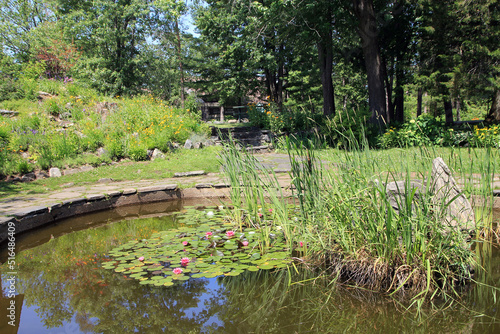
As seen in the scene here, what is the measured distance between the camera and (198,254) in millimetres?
3117

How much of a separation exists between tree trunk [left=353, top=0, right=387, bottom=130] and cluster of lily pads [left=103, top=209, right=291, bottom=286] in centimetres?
810

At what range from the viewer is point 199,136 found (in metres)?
9.58

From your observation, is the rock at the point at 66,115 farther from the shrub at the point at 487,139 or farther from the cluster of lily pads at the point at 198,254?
the shrub at the point at 487,139

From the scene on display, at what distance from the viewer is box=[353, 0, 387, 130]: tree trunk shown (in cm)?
1007

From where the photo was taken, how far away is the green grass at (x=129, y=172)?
5.72m

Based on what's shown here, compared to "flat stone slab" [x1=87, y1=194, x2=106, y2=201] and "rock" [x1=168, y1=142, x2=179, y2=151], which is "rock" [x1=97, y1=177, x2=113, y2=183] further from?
"rock" [x1=168, y1=142, x2=179, y2=151]

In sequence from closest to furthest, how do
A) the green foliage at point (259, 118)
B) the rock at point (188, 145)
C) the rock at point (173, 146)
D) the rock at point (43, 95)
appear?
the rock at point (173, 146) → the rock at point (188, 145) → the rock at point (43, 95) → the green foliage at point (259, 118)

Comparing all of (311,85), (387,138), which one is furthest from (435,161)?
(311,85)

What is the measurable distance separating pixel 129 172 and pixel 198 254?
423 centimetres

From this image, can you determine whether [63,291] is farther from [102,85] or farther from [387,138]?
[102,85]

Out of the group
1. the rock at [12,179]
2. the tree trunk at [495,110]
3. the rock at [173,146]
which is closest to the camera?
the rock at [12,179]

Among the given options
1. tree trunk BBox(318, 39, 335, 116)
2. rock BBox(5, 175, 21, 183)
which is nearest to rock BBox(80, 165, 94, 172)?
rock BBox(5, 175, 21, 183)

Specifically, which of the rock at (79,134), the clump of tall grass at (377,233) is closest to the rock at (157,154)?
the rock at (79,134)

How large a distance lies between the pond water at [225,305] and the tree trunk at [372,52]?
803cm
